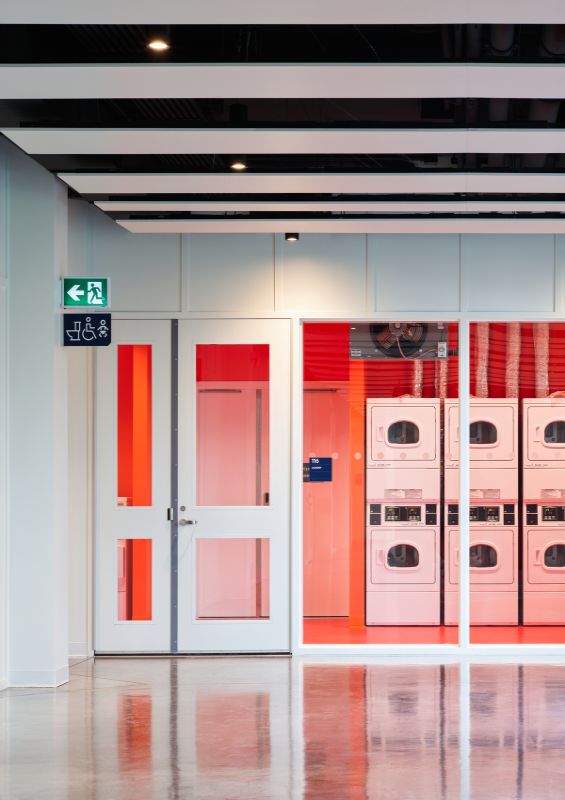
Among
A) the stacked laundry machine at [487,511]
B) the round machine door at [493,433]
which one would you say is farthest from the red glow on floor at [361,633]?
the round machine door at [493,433]

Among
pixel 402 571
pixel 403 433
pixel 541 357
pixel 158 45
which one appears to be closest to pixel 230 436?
pixel 403 433

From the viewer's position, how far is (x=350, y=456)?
316 inches

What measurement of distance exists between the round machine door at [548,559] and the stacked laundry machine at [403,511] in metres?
0.74

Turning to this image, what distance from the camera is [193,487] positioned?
794 centimetres

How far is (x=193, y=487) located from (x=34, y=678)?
186 centimetres

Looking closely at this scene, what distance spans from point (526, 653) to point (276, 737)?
9.79 ft

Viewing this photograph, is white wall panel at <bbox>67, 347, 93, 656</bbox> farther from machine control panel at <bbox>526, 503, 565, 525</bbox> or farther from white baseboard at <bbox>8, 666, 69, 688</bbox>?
machine control panel at <bbox>526, 503, 565, 525</bbox>

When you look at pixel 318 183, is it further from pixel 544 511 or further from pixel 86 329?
pixel 544 511

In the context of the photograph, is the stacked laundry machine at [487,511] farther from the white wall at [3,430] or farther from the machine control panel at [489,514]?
the white wall at [3,430]

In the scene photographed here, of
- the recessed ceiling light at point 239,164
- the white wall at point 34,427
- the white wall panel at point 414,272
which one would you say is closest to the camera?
the recessed ceiling light at point 239,164

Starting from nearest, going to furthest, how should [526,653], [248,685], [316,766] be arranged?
[316,766]
[248,685]
[526,653]

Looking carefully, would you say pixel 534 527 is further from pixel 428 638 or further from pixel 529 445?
pixel 428 638

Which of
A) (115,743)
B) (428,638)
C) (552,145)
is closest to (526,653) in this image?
(428,638)

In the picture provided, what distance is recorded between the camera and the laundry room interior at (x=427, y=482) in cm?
799
